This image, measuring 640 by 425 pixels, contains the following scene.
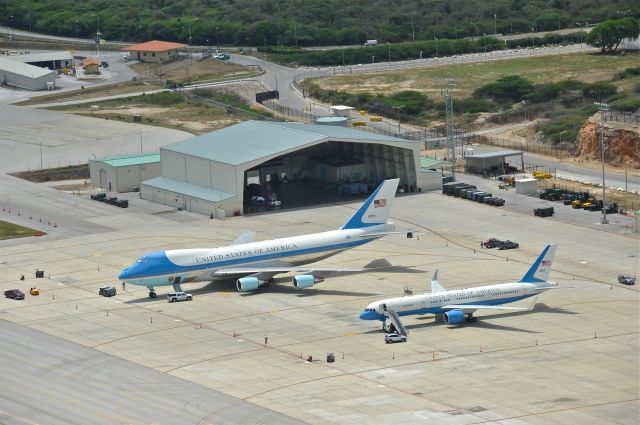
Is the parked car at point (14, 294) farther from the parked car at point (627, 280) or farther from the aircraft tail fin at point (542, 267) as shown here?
the parked car at point (627, 280)

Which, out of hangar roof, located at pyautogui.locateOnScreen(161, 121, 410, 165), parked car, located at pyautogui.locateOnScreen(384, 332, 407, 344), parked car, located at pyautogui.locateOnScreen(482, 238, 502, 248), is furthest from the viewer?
hangar roof, located at pyautogui.locateOnScreen(161, 121, 410, 165)

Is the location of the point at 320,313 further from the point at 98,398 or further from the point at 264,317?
the point at 98,398

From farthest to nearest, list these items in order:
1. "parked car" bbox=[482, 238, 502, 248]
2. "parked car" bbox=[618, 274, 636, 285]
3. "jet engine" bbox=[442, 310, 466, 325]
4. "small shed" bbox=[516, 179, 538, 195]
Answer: "small shed" bbox=[516, 179, 538, 195] < "parked car" bbox=[482, 238, 502, 248] < "parked car" bbox=[618, 274, 636, 285] < "jet engine" bbox=[442, 310, 466, 325]

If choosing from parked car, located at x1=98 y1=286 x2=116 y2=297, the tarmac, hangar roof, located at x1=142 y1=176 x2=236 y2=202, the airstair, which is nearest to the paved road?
the tarmac

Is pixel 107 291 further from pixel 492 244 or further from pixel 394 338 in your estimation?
pixel 492 244

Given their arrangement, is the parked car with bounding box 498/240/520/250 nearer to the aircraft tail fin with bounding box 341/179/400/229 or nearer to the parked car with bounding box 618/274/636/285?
the aircraft tail fin with bounding box 341/179/400/229

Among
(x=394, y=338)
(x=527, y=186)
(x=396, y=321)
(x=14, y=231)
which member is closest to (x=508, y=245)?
(x=527, y=186)

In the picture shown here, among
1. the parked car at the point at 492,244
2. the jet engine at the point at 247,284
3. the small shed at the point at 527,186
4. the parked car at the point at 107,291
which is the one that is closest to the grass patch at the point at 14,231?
the parked car at the point at 107,291

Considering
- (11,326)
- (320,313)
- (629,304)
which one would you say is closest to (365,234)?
(320,313)
